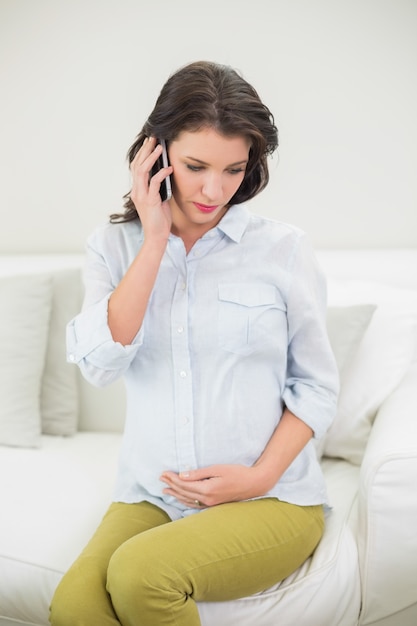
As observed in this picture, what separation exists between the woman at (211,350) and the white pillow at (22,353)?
623 mm

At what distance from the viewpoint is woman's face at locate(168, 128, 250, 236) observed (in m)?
1.38

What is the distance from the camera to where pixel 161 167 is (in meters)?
1.47

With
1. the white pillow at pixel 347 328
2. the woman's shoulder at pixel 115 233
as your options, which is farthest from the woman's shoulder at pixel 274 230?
the white pillow at pixel 347 328

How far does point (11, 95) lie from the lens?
2561 millimetres

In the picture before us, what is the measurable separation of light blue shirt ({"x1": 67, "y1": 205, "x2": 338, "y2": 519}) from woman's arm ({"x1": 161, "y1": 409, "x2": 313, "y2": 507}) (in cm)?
4

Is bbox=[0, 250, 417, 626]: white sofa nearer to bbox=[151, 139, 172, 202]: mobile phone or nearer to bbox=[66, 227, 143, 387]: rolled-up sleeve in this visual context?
bbox=[66, 227, 143, 387]: rolled-up sleeve

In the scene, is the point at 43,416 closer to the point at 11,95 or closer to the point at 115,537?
the point at 115,537

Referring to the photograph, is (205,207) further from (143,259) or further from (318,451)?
(318,451)

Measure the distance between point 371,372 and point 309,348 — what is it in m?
0.41

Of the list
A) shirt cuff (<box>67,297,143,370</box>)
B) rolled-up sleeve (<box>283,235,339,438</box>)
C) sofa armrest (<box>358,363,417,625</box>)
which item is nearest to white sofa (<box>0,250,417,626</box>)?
sofa armrest (<box>358,363,417,625</box>)

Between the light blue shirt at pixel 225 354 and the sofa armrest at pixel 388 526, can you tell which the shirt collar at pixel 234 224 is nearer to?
the light blue shirt at pixel 225 354

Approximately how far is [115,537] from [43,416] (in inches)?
33.7

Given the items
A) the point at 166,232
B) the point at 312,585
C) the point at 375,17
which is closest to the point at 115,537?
the point at 312,585

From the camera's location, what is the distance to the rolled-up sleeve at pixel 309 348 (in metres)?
1.51
